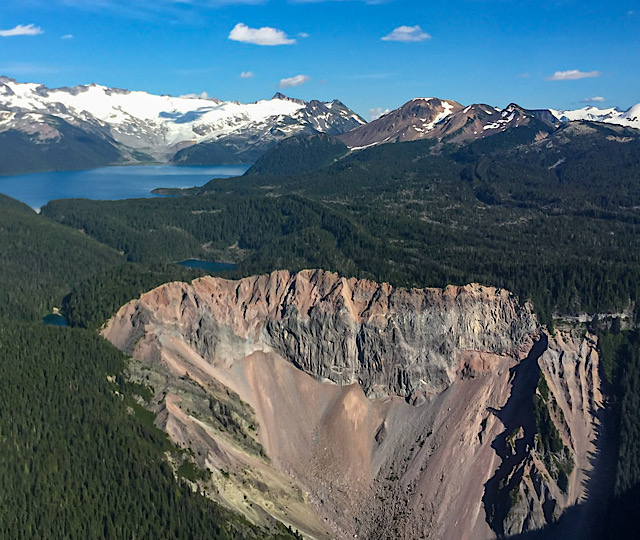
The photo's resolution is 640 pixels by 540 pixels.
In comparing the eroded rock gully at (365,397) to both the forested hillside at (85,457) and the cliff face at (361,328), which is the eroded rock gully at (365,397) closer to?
the cliff face at (361,328)

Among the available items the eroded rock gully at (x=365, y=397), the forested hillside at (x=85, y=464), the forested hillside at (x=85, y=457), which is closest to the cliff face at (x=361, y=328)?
the eroded rock gully at (x=365, y=397)

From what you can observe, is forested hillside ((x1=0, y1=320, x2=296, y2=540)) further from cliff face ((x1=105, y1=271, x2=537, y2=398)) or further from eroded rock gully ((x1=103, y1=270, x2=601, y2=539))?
cliff face ((x1=105, y1=271, x2=537, y2=398))

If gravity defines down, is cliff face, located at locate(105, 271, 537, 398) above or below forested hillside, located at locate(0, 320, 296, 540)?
above

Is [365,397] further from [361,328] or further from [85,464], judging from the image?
[85,464]

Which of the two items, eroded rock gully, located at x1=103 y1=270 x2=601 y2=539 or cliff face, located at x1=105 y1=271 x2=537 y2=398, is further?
cliff face, located at x1=105 y1=271 x2=537 y2=398

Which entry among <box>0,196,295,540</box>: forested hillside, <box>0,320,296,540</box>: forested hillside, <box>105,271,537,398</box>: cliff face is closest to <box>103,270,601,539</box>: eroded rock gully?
<box>105,271,537,398</box>: cliff face

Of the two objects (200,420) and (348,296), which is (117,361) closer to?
(200,420)

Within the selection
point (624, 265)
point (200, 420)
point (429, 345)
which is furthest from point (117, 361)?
point (624, 265)

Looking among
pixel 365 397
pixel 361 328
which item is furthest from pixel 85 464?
pixel 361 328
